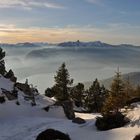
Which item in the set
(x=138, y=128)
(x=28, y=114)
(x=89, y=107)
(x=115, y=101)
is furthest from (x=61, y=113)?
(x=89, y=107)

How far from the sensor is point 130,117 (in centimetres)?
3847

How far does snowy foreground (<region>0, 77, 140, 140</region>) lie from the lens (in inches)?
1347

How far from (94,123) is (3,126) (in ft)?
42.2

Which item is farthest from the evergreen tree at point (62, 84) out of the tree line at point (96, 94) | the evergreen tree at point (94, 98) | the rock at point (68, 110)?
the rock at point (68, 110)

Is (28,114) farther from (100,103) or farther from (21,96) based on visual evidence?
(100,103)

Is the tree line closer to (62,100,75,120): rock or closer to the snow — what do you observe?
(62,100,75,120): rock

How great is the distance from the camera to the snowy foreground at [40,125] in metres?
34.2

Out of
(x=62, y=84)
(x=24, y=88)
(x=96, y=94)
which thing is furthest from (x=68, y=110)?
(x=96, y=94)

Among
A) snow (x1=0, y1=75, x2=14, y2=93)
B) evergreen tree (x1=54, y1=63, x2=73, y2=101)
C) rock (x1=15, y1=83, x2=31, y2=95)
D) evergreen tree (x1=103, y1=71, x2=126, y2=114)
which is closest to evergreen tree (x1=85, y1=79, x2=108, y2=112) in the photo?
evergreen tree (x1=54, y1=63, x2=73, y2=101)

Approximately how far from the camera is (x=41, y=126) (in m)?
42.9

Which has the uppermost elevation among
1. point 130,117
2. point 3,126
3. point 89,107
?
point 130,117

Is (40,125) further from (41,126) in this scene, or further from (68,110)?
(68,110)

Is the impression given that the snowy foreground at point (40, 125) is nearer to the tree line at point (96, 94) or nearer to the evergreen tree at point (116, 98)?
the evergreen tree at point (116, 98)

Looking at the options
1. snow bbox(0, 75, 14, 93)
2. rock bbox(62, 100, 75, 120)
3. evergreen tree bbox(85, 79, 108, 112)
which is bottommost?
evergreen tree bbox(85, 79, 108, 112)
